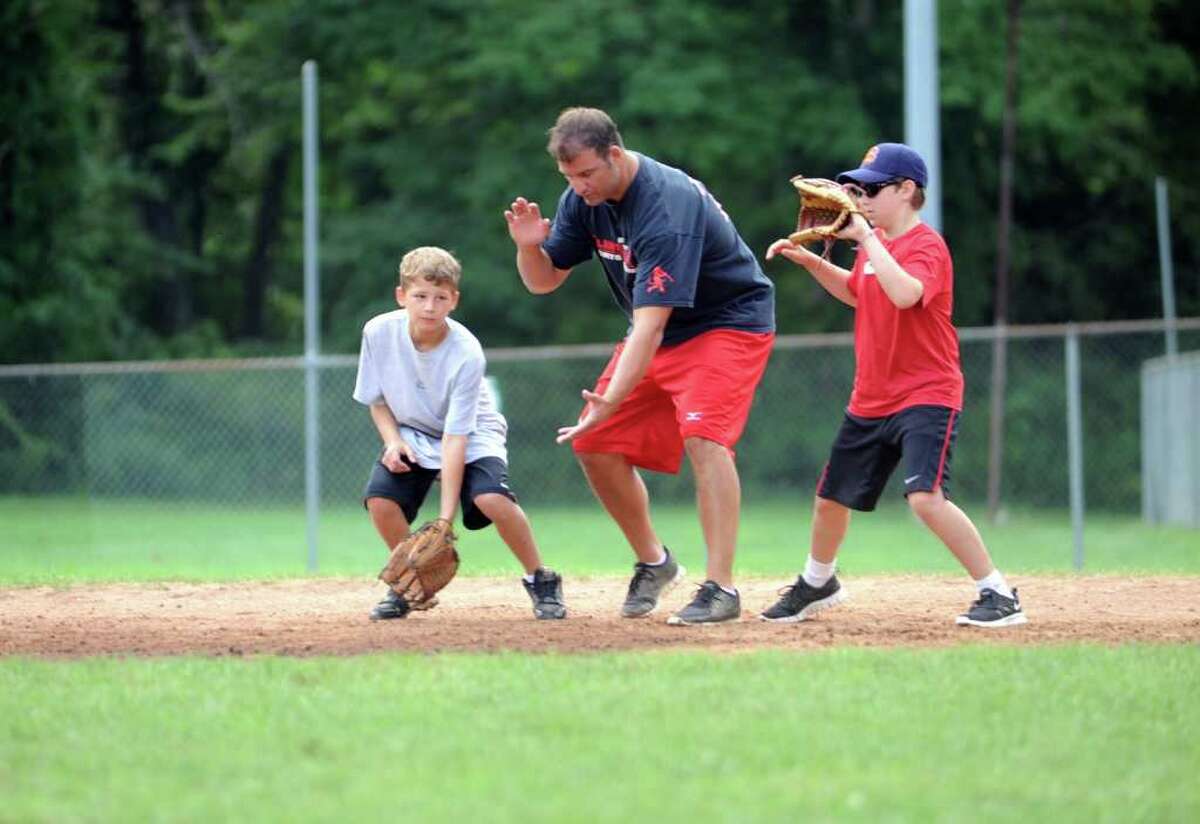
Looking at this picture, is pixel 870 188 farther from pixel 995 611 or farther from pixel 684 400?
pixel 995 611

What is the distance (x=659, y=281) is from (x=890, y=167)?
1.00 meters

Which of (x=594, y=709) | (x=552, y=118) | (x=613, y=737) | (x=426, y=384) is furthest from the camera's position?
(x=552, y=118)

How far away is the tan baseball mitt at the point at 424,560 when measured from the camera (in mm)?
7008

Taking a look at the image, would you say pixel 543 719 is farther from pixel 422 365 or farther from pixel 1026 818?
pixel 422 365

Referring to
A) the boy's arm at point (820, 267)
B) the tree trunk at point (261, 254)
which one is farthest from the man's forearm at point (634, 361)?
the tree trunk at point (261, 254)

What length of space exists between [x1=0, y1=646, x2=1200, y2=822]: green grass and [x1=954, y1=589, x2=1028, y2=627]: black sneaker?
2.21 feet

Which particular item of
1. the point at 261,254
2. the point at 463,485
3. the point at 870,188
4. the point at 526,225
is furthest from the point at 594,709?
the point at 261,254

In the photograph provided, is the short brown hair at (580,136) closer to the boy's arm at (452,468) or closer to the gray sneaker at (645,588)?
the boy's arm at (452,468)

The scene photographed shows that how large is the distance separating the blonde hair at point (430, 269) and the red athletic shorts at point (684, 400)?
0.71 metres

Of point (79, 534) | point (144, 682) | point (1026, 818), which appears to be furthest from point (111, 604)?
point (79, 534)

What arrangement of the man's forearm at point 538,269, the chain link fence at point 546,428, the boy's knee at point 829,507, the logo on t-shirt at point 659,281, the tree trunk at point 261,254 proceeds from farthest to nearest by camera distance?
the tree trunk at point 261,254 < the chain link fence at point 546,428 < the man's forearm at point 538,269 < the boy's knee at point 829,507 < the logo on t-shirt at point 659,281

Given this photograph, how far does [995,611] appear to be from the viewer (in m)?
6.97

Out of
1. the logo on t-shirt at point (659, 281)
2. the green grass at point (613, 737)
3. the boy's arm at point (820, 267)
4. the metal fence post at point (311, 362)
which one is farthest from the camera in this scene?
the metal fence post at point (311, 362)

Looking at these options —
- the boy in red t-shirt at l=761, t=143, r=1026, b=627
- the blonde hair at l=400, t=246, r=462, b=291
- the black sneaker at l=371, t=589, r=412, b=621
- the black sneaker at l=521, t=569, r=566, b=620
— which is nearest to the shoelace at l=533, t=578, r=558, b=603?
the black sneaker at l=521, t=569, r=566, b=620
